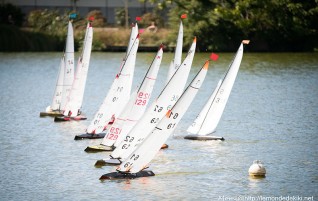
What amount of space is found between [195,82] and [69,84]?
13505 mm

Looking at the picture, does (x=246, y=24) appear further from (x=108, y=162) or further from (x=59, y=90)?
(x=108, y=162)

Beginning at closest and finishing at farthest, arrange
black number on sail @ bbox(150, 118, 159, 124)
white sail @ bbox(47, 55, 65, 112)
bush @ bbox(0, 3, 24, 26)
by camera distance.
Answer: black number on sail @ bbox(150, 118, 159, 124), white sail @ bbox(47, 55, 65, 112), bush @ bbox(0, 3, 24, 26)

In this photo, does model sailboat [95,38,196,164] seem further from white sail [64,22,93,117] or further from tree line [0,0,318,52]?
tree line [0,0,318,52]

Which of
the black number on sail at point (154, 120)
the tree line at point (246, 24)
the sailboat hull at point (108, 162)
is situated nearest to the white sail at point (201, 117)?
the sailboat hull at point (108, 162)

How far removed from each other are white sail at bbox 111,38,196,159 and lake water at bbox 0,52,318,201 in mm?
1035

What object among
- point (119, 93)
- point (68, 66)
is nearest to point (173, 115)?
point (119, 93)

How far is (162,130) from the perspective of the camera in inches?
867

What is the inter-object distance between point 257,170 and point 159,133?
2.88 m

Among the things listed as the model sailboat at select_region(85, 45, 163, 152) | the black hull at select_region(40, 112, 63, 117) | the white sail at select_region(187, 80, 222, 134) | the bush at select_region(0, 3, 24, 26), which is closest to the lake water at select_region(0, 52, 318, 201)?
the black hull at select_region(40, 112, 63, 117)

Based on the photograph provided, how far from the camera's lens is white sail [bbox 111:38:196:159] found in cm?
2272

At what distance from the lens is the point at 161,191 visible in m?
22.1

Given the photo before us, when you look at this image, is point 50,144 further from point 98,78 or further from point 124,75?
point 98,78

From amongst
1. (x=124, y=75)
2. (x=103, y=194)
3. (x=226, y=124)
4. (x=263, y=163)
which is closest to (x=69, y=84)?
(x=226, y=124)

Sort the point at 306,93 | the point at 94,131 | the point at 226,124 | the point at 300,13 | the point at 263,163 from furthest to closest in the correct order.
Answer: the point at 300,13
the point at 306,93
the point at 226,124
the point at 94,131
the point at 263,163
